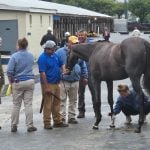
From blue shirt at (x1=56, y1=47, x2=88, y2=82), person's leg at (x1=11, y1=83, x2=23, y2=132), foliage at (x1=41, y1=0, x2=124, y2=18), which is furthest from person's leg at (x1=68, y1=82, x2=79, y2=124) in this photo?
foliage at (x1=41, y1=0, x2=124, y2=18)

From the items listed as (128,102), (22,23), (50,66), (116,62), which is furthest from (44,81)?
(22,23)

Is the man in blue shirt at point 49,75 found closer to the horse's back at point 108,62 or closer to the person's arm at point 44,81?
the person's arm at point 44,81

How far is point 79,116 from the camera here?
13.2 metres

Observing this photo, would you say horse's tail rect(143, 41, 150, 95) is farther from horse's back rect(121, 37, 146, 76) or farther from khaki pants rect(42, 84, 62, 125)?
khaki pants rect(42, 84, 62, 125)

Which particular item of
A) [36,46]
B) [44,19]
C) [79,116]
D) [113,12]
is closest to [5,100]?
[79,116]

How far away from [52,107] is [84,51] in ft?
4.33

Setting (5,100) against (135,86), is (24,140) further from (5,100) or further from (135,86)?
(5,100)

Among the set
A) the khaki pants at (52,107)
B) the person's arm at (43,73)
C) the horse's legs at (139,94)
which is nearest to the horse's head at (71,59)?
the khaki pants at (52,107)

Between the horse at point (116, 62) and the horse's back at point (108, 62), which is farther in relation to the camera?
the horse's back at point (108, 62)

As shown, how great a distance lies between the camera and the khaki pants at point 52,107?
462 inches

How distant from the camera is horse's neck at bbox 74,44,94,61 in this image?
39.4ft

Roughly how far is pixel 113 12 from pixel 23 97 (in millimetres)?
110041

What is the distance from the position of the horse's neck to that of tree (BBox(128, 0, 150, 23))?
102399mm

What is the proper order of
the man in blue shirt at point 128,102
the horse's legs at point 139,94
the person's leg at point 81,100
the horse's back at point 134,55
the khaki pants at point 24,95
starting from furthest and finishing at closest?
1. the person's leg at point 81,100
2. the man in blue shirt at point 128,102
3. the khaki pants at point 24,95
4. the horse's legs at point 139,94
5. the horse's back at point 134,55
